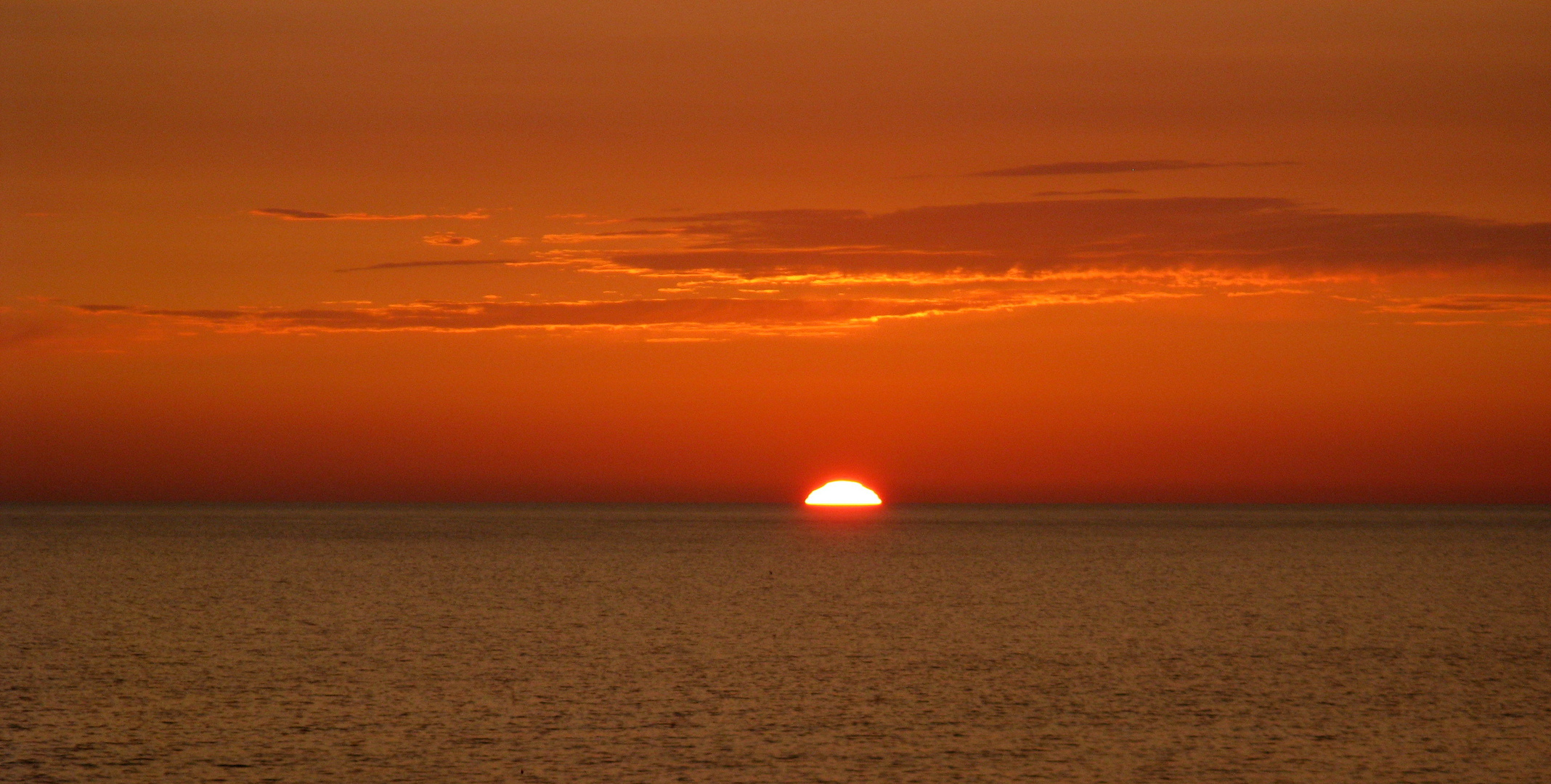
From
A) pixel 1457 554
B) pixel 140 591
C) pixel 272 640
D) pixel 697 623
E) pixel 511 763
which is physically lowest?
pixel 511 763

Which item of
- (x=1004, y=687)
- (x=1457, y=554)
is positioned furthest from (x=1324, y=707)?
(x=1457, y=554)

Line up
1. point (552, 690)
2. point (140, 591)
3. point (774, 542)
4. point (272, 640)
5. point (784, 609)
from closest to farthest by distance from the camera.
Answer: point (552, 690), point (272, 640), point (784, 609), point (140, 591), point (774, 542)

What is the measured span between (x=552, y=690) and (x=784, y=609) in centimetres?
2999

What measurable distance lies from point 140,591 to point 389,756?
195 feet

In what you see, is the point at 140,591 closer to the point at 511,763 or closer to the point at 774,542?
the point at 511,763

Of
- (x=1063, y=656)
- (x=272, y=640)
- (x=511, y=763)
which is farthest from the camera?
(x=272, y=640)

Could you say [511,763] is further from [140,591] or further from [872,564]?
[872,564]

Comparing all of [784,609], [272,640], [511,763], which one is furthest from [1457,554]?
[511,763]

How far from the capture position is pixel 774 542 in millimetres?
184000

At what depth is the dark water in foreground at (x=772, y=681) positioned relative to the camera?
1235 inches

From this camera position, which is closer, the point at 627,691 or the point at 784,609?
the point at 627,691

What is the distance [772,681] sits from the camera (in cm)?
4384

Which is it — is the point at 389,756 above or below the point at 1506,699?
below

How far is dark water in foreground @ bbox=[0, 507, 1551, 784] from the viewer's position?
31.4m
